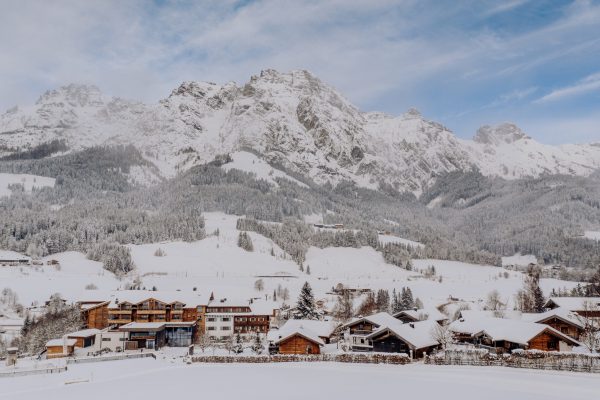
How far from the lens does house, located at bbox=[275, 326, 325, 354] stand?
74.6 m

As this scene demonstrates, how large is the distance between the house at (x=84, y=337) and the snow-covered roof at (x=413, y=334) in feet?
155

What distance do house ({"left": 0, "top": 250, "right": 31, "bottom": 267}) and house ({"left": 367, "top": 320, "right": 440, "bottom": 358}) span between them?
154 metres

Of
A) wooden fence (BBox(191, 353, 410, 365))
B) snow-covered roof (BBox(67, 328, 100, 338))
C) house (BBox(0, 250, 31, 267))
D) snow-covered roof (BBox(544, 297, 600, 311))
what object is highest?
house (BBox(0, 250, 31, 267))

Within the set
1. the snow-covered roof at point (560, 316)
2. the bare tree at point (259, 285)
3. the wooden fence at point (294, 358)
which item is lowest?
the wooden fence at point (294, 358)

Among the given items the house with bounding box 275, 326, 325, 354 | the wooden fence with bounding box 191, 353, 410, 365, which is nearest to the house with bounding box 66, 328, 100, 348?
the wooden fence with bounding box 191, 353, 410, 365

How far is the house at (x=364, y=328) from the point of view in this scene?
7706 centimetres

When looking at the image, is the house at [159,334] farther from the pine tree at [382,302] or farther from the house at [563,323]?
the house at [563,323]

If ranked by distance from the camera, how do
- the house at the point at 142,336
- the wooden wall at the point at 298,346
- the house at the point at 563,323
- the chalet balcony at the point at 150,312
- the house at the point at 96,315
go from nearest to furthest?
the wooden wall at the point at 298,346 → the house at the point at 563,323 → the house at the point at 142,336 → the house at the point at 96,315 → the chalet balcony at the point at 150,312

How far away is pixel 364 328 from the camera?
3206 inches

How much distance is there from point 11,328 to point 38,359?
27.9 meters

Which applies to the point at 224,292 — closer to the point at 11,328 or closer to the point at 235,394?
the point at 11,328

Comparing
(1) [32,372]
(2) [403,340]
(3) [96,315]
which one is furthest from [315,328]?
(3) [96,315]

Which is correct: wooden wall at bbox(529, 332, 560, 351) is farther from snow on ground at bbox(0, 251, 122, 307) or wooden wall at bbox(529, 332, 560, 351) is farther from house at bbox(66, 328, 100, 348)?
snow on ground at bbox(0, 251, 122, 307)

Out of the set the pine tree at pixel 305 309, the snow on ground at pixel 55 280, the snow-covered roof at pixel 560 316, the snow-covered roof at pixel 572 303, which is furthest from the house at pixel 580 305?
the snow on ground at pixel 55 280
